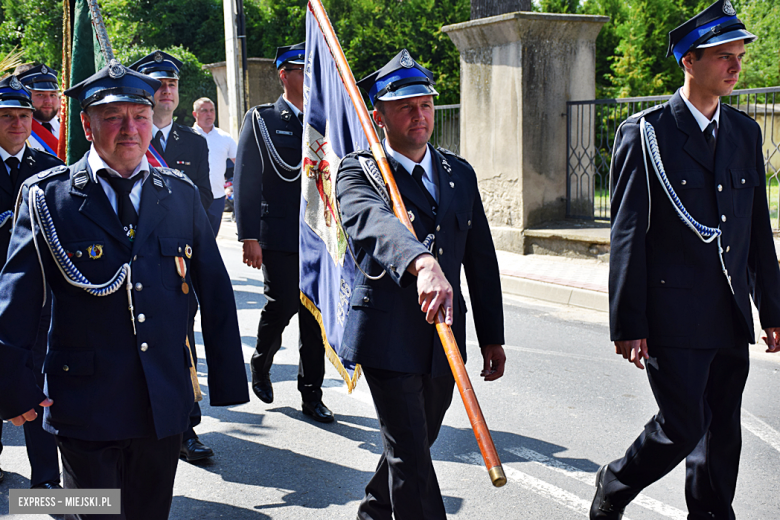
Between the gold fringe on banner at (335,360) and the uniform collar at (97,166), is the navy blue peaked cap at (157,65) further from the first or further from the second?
the uniform collar at (97,166)

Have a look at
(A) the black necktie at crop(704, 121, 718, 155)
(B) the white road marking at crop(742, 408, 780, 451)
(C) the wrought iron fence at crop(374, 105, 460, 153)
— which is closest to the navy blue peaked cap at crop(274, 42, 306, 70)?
(A) the black necktie at crop(704, 121, 718, 155)

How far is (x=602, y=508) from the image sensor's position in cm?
340

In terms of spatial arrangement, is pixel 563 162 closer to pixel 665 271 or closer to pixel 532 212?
pixel 532 212

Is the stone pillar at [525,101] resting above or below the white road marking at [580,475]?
above

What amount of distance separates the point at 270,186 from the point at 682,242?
109 inches

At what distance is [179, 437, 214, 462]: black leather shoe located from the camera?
4375 mm

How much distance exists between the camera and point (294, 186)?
5.17m

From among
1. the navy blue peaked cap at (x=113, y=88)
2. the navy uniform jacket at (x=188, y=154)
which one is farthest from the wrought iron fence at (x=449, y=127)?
the navy blue peaked cap at (x=113, y=88)

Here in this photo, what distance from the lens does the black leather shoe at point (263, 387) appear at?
5.25 metres

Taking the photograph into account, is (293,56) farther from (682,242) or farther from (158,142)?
(682,242)

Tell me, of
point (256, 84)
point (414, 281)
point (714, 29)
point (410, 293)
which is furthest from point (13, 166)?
point (256, 84)

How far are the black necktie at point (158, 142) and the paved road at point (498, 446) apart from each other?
167 cm

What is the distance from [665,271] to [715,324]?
0.91ft

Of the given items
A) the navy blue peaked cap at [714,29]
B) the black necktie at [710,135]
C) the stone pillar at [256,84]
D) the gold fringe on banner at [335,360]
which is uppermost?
the stone pillar at [256,84]
